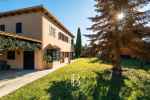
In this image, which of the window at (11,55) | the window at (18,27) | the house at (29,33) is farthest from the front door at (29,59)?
the window at (18,27)

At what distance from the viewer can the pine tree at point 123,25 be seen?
15297 mm

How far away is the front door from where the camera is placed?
756 inches

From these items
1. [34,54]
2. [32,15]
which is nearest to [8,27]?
[32,15]

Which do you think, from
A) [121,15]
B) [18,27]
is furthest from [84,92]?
[18,27]

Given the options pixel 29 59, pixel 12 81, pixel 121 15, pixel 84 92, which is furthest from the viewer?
pixel 29 59

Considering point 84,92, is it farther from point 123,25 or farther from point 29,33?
point 29,33

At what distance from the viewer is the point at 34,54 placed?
1919 cm

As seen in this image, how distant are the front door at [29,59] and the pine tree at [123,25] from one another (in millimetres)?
8156

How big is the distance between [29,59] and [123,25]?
10556mm

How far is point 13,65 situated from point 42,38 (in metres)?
4.39

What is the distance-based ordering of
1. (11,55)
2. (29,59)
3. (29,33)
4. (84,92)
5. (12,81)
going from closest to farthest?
(84,92), (12,81), (29,59), (11,55), (29,33)

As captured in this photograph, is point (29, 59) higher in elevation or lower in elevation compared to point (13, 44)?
lower

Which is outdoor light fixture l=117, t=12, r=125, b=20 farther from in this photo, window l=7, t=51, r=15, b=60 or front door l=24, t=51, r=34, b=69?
window l=7, t=51, r=15, b=60

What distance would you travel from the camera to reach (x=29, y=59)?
19219 mm
